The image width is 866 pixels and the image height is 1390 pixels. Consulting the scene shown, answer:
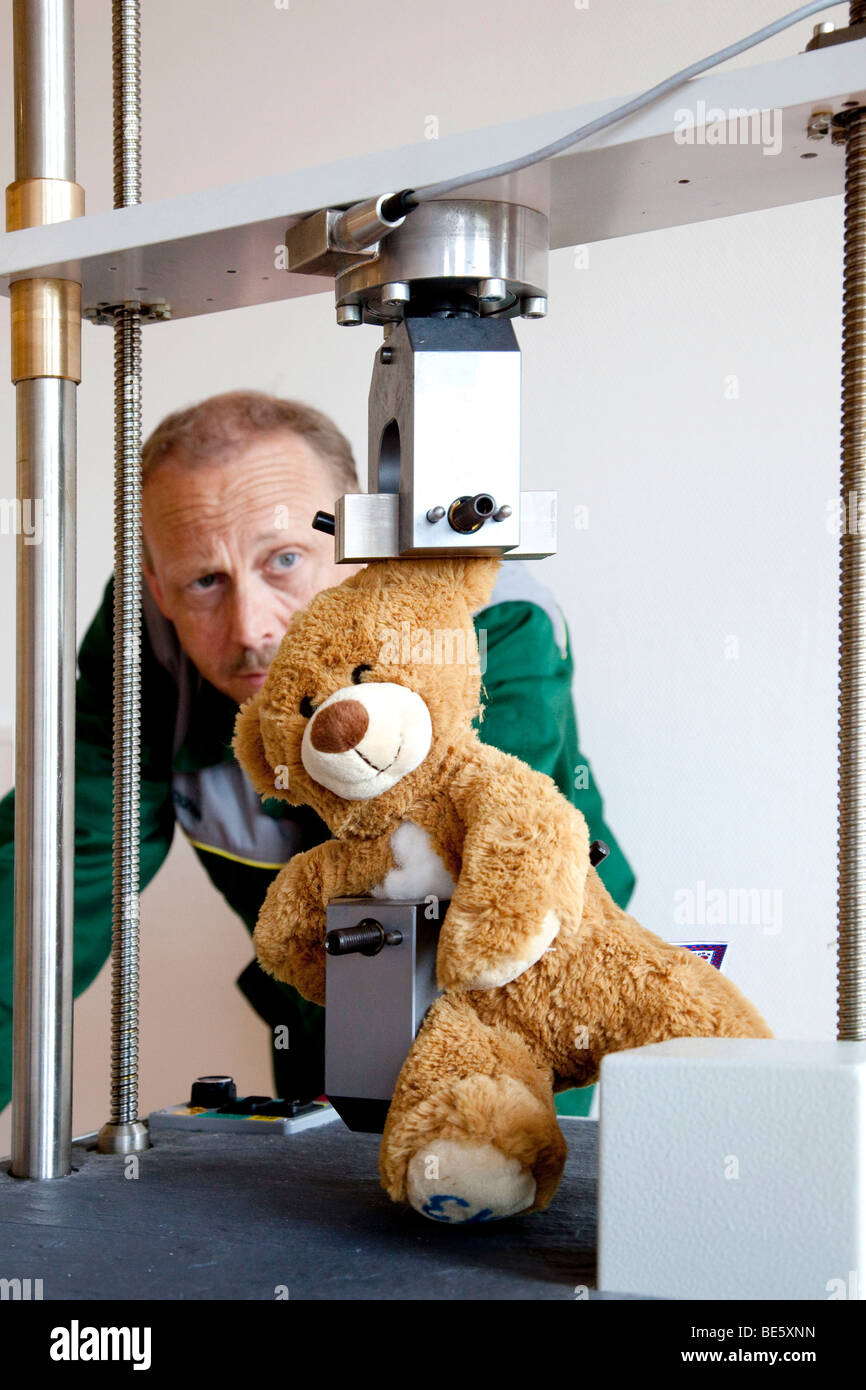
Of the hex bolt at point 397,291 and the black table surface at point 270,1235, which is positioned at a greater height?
the hex bolt at point 397,291

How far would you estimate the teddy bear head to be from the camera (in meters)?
0.90

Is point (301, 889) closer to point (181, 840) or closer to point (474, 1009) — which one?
point (474, 1009)

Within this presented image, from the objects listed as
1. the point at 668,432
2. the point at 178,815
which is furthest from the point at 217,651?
the point at 668,432

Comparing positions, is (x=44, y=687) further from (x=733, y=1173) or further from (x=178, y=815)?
(x=178, y=815)

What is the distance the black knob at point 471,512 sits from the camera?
33.9 inches

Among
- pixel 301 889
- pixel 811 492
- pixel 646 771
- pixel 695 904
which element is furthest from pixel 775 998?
pixel 301 889

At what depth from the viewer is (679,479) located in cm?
185

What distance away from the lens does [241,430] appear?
2180 millimetres

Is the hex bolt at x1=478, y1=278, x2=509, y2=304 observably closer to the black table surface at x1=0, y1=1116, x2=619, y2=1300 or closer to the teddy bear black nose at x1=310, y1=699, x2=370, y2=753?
the teddy bear black nose at x1=310, y1=699, x2=370, y2=753

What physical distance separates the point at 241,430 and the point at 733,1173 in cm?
167

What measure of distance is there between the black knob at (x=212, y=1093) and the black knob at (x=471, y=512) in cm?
68

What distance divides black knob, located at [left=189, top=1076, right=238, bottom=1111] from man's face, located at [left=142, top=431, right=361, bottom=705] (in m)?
0.90

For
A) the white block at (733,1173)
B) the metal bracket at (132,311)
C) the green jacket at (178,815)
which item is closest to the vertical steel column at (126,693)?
the metal bracket at (132,311)

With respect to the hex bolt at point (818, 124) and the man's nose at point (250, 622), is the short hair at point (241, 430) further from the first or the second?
the hex bolt at point (818, 124)
